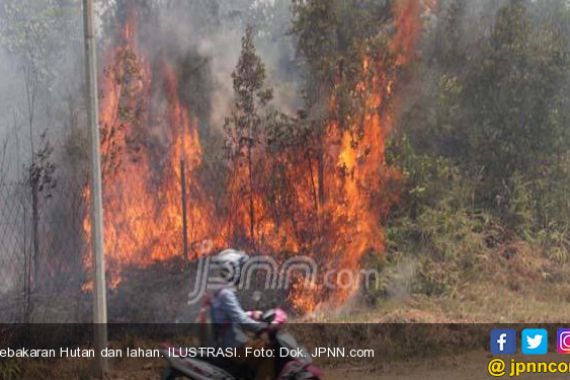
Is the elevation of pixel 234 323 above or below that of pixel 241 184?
below

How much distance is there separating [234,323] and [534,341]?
666 centimetres

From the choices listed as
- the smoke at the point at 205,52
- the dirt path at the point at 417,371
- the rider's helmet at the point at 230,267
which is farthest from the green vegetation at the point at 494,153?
the rider's helmet at the point at 230,267

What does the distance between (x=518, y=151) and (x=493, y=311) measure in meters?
3.71

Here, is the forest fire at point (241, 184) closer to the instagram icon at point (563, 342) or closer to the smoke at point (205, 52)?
the smoke at point (205, 52)

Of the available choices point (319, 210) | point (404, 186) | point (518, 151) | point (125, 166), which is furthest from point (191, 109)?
point (518, 151)

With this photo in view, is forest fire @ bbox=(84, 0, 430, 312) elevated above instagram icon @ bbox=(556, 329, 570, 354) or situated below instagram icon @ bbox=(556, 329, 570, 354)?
above

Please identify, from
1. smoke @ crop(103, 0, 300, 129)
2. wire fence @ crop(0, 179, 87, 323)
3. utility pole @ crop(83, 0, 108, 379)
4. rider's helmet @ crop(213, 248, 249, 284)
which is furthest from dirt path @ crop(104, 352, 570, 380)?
smoke @ crop(103, 0, 300, 129)

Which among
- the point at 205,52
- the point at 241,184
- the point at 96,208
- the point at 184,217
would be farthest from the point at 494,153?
the point at 96,208

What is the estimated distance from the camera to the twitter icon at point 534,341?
1212 cm

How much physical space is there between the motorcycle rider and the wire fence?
5.37m

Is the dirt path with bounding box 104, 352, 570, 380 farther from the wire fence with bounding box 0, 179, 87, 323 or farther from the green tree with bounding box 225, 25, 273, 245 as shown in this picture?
the green tree with bounding box 225, 25, 273, 245

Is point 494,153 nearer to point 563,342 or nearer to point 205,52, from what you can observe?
point 563,342

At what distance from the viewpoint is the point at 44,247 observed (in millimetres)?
13047

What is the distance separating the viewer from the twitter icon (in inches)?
477
